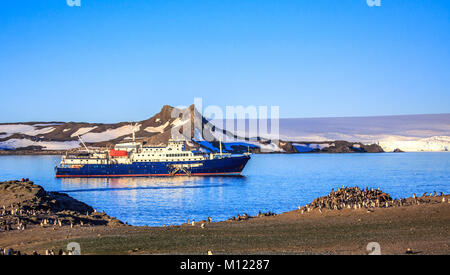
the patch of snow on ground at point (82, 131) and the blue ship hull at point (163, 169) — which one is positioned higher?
the patch of snow on ground at point (82, 131)

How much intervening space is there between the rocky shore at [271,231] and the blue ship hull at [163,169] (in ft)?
126

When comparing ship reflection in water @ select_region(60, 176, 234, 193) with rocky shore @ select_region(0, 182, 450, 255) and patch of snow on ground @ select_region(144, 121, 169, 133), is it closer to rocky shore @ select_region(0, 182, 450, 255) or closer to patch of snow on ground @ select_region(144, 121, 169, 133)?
rocky shore @ select_region(0, 182, 450, 255)

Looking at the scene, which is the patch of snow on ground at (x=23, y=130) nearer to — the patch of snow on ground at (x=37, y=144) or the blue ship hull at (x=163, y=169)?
the patch of snow on ground at (x=37, y=144)

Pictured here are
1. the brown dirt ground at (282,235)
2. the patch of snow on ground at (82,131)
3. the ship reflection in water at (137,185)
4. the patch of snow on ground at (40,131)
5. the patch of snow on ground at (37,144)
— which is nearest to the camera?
the brown dirt ground at (282,235)

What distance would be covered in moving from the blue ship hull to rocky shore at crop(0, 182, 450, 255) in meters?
38.4

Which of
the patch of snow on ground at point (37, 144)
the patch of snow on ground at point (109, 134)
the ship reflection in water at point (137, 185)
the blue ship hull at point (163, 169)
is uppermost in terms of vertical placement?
the patch of snow on ground at point (109, 134)

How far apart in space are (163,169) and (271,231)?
44.7m

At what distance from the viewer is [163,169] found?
56375mm

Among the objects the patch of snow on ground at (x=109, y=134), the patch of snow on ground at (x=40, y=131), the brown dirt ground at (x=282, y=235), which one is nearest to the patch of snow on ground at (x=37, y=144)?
the patch of snow on ground at (x=109, y=134)

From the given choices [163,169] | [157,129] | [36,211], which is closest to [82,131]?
[157,129]

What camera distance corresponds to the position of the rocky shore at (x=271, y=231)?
988 cm

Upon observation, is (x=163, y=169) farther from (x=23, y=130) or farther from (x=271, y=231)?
(x=23, y=130)

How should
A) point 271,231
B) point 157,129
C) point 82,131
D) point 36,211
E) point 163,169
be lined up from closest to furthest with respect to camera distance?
point 271,231, point 36,211, point 163,169, point 157,129, point 82,131
